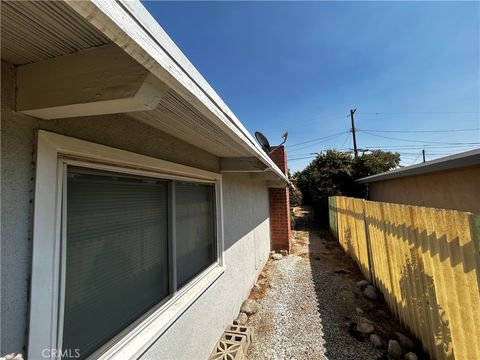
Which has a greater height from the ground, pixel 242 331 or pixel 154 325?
pixel 154 325

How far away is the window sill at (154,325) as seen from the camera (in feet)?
5.10

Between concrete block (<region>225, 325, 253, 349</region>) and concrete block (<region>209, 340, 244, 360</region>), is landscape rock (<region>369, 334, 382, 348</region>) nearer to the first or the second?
concrete block (<region>225, 325, 253, 349</region>)

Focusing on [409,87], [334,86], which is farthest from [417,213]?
[409,87]

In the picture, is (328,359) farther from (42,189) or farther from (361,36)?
(361,36)

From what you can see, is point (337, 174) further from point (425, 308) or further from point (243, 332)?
point (243, 332)

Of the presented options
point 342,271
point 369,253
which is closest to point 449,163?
point 369,253

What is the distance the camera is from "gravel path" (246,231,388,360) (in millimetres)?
3261

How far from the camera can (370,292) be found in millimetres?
4766

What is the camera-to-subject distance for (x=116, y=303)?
1.65 meters

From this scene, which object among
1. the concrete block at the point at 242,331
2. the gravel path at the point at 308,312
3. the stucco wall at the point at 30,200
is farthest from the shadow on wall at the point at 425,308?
the stucco wall at the point at 30,200

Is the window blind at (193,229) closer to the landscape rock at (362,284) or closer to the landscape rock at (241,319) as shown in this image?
the landscape rock at (241,319)

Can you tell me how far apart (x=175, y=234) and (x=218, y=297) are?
146cm

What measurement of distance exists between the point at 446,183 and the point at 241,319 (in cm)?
518

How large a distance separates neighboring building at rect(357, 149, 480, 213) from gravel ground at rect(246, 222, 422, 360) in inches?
102
